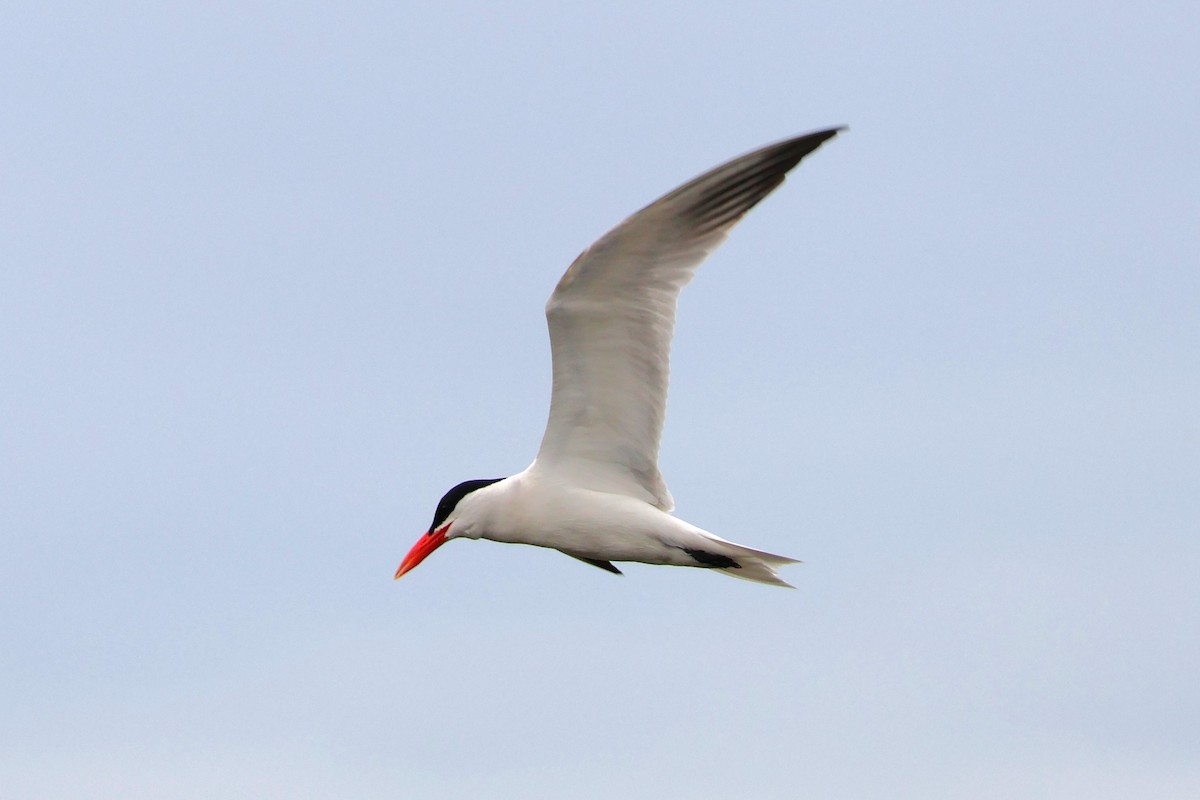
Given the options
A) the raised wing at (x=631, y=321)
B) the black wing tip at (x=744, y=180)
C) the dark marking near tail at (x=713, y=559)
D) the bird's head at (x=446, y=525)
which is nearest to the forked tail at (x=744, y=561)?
the dark marking near tail at (x=713, y=559)

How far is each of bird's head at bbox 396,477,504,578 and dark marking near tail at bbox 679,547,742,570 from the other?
144 cm

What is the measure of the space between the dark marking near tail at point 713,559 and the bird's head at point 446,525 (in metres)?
1.44

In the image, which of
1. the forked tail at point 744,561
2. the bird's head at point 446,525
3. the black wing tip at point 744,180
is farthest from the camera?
the bird's head at point 446,525

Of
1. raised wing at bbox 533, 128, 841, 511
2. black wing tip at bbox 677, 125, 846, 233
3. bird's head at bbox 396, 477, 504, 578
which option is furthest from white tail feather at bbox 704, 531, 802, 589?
black wing tip at bbox 677, 125, 846, 233

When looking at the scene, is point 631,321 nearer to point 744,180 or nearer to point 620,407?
point 620,407

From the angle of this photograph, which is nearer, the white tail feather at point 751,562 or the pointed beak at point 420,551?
the white tail feather at point 751,562

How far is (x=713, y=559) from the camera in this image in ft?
36.5

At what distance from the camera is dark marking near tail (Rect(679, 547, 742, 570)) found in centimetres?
1105

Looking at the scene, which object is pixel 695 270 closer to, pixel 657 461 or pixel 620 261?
pixel 620 261

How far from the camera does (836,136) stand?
10.0 m

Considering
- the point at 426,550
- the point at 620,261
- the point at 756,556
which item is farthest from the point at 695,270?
the point at 426,550

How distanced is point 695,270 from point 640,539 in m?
1.84

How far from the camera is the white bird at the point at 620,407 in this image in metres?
10.3

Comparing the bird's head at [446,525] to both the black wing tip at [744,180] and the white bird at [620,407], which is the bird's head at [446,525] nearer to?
the white bird at [620,407]
